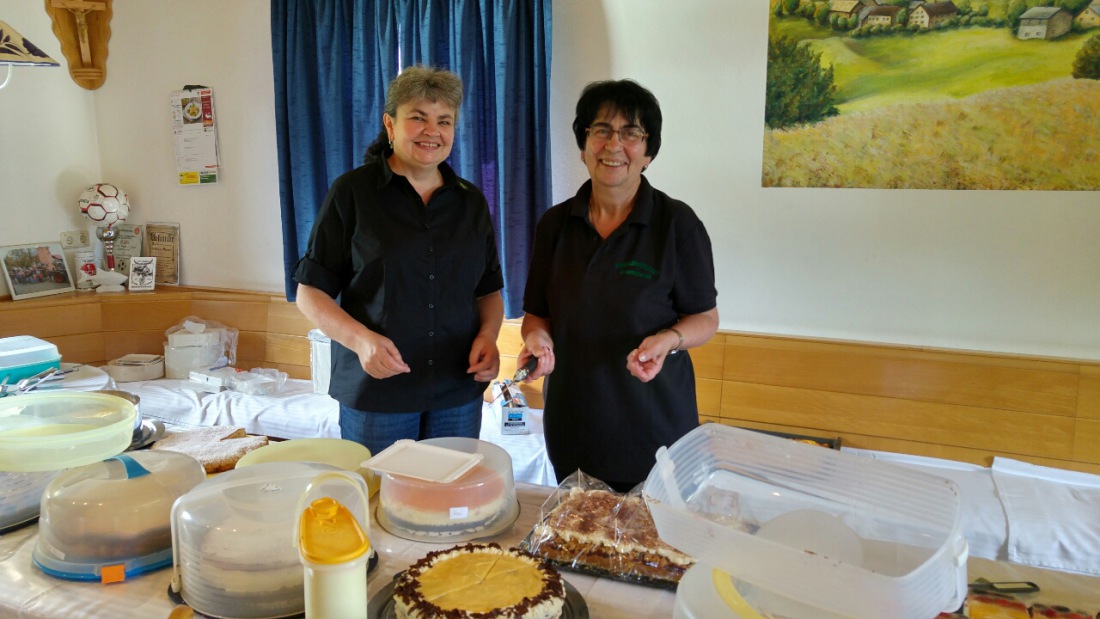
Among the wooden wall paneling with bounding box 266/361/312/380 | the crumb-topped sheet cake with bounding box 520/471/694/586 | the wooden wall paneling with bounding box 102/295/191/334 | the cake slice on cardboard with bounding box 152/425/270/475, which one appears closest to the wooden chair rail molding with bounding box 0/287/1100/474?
the wooden wall paneling with bounding box 266/361/312/380

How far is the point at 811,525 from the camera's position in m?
1.03

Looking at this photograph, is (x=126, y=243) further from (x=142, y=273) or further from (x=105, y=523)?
(x=105, y=523)

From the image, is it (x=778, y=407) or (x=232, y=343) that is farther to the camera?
(x=232, y=343)

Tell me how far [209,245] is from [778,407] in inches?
114

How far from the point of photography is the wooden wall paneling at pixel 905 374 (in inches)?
99.9

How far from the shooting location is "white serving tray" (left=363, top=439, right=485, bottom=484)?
1.33 m

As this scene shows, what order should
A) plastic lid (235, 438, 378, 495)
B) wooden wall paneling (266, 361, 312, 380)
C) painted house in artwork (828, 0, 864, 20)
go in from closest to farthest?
plastic lid (235, 438, 378, 495) < painted house in artwork (828, 0, 864, 20) < wooden wall paneling (266, 361, 312, 380)

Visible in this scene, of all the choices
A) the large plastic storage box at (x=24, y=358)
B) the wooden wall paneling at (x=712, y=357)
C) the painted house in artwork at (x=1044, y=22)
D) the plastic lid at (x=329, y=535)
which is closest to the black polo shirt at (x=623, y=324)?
the plastic lid at (x=329, y=535)

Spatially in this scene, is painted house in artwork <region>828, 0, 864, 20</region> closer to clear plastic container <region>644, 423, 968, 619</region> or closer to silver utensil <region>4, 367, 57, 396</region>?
clear plastic container <region>644, 423, 968, 619</region>

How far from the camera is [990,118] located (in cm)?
255

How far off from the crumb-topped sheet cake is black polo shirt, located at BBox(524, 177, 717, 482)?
43 centimetres

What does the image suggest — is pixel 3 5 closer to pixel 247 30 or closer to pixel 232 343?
pixel 247 30

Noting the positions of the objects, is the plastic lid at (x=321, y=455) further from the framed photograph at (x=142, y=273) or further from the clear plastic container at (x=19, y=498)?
the framed photograph at (x=142, y=273)

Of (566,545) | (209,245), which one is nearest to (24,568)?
(566,545)
